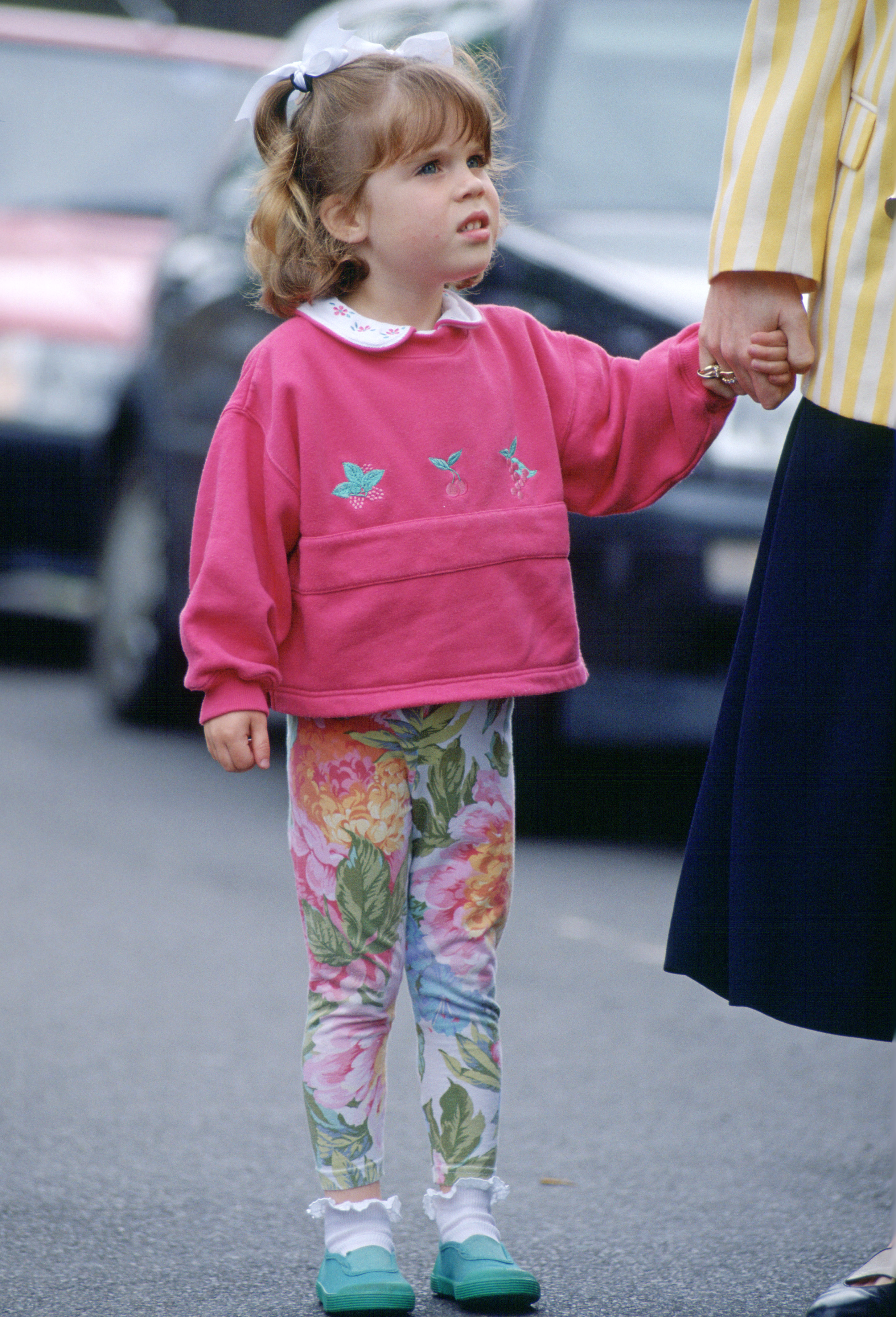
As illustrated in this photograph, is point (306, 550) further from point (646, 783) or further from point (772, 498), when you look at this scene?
point (646, 783)

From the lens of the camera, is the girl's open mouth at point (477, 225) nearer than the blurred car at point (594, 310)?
Yes

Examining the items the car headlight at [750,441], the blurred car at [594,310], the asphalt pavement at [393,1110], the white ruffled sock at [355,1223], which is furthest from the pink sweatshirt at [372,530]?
the car headlight at [750,441]

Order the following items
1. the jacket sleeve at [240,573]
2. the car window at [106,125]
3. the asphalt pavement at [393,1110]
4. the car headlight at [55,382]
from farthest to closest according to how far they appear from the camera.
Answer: the car window at [106,125] < the car headlight at [55,382] < the asphalt pavement at [393,1110] < the jacket sleeve at [240,573]

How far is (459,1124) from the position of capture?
2312 mm

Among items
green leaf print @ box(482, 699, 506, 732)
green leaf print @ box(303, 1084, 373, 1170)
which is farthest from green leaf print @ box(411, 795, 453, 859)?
green leaf print @ box(303, 1084, 373, 1170)

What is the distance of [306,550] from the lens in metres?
2.25

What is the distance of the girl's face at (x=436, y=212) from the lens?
2223 millimetres

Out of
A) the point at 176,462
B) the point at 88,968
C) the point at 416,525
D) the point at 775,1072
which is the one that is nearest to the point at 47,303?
the point at 176,462

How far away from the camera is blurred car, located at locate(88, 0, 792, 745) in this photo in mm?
4285

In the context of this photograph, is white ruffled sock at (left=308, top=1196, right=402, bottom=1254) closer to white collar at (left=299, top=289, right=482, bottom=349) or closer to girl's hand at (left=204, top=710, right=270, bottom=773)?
girl's hand at (left=204, top=710, right=270, bottom=773)

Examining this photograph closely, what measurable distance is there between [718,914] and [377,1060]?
0.47 metres

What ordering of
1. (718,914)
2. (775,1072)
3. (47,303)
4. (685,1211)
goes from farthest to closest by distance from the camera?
(47,303), (775,1072), (685,1211), (718,914)

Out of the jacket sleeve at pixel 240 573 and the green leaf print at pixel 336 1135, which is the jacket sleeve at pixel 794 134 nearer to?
the jacket sleeve at pixel 240 573

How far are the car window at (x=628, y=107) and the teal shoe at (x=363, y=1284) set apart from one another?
9.82ft
